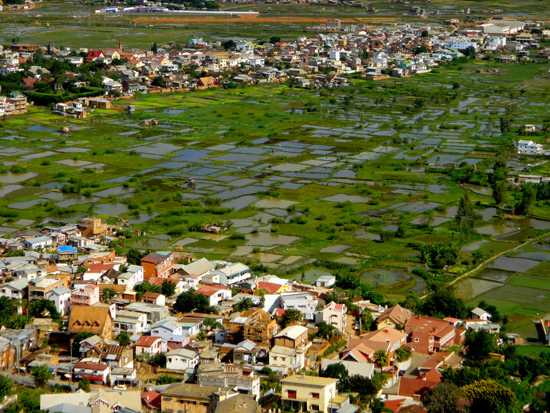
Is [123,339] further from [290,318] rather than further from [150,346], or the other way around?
[290,318]

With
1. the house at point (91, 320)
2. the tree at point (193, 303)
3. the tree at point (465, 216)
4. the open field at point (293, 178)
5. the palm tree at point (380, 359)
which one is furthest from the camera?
the tree at point (465, 216)

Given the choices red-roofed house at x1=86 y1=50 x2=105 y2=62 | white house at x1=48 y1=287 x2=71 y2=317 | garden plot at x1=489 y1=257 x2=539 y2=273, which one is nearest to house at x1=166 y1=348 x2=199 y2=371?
white house at x1=48 y1=287 x2=71 y2=317

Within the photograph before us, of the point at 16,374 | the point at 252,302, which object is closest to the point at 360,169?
the point at 252,302

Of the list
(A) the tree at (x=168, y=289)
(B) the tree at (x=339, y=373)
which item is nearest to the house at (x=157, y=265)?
(A) the tree at (x=168, y=289)

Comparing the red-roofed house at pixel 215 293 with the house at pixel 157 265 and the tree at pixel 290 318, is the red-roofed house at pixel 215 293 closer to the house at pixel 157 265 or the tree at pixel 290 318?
the house at pixel 157 265

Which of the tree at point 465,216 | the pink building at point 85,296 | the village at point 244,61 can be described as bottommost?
the village at point 244,61

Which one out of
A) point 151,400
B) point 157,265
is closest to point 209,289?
point 157,265
